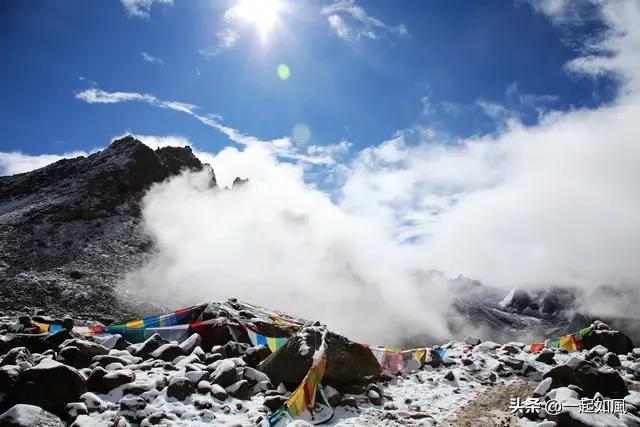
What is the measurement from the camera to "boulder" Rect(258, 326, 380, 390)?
507 inches

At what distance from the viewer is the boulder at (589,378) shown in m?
13.0

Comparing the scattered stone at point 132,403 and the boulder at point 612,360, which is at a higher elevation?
the boulder at point 612,360

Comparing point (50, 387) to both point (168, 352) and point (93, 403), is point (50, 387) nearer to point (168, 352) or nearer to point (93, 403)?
point (93, 403)

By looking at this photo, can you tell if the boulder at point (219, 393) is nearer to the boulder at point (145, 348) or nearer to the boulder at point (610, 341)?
the boulder at point (145, 348)

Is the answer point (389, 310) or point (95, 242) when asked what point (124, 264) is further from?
point (389, 310)

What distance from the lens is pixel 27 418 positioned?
25.3 feet

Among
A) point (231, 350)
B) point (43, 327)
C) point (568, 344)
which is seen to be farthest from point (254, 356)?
point (568, 344)

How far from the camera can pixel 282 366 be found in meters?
13.1

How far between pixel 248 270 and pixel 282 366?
138 ft

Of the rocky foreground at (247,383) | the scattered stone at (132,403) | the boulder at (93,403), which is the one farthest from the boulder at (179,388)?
the boulder at (93,403)

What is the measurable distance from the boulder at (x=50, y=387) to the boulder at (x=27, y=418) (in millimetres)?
1133

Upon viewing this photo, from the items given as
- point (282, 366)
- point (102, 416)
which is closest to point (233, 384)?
point (282, 366)

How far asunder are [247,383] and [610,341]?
22.0 meters

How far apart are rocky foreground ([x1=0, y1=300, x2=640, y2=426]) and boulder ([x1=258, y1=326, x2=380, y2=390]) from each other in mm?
37
